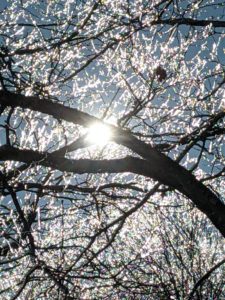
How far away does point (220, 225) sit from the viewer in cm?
228

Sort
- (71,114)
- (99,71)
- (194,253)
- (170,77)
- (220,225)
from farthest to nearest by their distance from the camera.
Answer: (194,253) < (99,71) < (170,77) < (71,114) < (220,225)

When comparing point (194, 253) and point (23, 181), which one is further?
point (194, 253)

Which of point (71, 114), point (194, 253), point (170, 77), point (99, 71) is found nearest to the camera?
point (71, 114)

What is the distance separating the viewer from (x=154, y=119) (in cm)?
338

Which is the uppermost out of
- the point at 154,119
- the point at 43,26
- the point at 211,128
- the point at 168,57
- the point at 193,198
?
the point at 43,26

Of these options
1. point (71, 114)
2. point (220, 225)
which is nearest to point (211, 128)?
point (220, 225)

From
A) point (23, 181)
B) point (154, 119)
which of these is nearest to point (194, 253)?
point (154, 119)

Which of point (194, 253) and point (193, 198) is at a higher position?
point (194, 253)

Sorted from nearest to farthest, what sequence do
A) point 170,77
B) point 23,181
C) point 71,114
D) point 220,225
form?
point 220,225 → point 71,114 → point 23,181 → point 170,77

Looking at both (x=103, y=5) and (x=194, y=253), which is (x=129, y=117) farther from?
(x=194, y=253)

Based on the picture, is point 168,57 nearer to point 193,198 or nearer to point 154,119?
point 154,119

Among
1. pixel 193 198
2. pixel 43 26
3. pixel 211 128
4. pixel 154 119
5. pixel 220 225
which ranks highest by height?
pixel 43 26

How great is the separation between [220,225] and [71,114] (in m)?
1.27

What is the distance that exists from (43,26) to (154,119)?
51.4 inches
